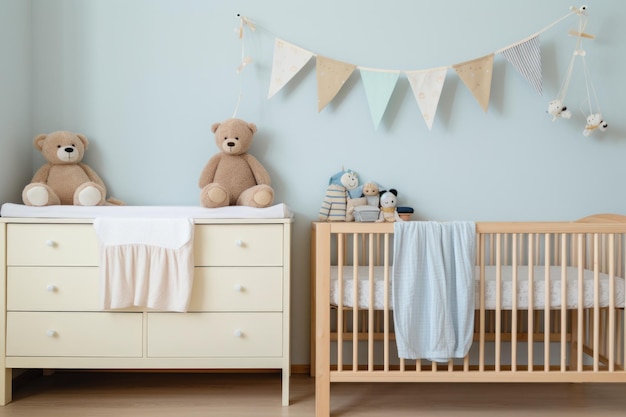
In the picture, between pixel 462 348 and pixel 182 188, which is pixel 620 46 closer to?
pixel 462 348

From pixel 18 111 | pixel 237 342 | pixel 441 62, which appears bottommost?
pixel 237 342

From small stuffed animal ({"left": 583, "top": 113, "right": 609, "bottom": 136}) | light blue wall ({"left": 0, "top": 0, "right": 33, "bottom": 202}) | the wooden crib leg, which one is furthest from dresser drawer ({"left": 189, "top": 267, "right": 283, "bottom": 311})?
small stuffed animal ({"left": 583, "top": 113, "right": 609, "bottom": 136})

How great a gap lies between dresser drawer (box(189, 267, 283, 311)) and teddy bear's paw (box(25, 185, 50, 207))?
0.71m

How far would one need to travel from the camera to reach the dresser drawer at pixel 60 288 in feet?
7.57

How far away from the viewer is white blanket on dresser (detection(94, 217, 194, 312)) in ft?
7.44

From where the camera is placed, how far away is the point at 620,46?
9.23ft

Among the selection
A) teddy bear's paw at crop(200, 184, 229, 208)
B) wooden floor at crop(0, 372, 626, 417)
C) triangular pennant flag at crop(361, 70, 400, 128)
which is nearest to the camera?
wooden floor at crop(0, 372, 626, 417)

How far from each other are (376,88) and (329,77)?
0.22m

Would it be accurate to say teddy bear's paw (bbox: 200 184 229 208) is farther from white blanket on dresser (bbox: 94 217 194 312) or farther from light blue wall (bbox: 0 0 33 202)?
light blue wall (bbox: 0 0 33 202)

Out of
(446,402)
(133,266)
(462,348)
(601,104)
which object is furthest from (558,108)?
(133,266)

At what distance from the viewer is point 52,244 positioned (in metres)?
2.31

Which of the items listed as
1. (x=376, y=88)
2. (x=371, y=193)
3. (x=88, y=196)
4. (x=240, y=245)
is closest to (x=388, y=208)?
(x=371, y=193)

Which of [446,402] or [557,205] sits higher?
[557,205]

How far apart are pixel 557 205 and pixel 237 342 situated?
64.5 inches
